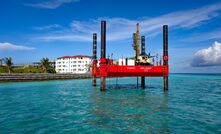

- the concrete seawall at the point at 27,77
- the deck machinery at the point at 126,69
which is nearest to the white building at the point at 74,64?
the concrete seawall at the point at 27,77

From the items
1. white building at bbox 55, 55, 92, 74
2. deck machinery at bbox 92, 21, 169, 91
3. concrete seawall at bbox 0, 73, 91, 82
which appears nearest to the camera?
deck machinery at bbox 92, 21, 169, 91

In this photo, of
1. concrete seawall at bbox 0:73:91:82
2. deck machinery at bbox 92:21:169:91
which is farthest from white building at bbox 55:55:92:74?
deck machinery at bbox 92:21:169:91

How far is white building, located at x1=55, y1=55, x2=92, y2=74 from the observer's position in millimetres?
166000

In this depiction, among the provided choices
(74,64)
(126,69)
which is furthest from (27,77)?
(74,64)

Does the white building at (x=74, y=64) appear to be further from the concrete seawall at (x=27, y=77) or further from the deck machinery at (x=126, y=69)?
the deck machinery at (x=126, y=69)

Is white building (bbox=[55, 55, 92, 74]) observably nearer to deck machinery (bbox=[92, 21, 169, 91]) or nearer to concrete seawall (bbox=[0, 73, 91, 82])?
concrete seawall (bbox=[0, 73, 91, 82])

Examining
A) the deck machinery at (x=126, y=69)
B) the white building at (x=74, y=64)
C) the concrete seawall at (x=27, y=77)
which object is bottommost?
the concrete seawall at (x=27, y=77)

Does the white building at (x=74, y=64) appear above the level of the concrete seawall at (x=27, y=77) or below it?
above

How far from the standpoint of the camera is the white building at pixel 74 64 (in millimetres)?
166000

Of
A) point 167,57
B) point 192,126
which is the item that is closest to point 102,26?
point 167,57

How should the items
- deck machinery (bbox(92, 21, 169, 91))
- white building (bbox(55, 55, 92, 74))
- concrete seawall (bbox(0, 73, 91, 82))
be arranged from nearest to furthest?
deck machinery (bbox(92, 21, 169, 91)) < concrete seawall (bbox(0, 73, 91, 82)) < white building (bbox(55, 55, 92, 74))

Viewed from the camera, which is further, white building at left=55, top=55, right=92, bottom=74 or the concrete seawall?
white building at left=55, top=55, right=92, bottom=74

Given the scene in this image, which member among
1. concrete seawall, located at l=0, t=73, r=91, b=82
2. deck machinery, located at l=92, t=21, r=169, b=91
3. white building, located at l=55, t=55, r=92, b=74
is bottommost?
concrete seawall, located at l=0, t=73, r=91, b=82

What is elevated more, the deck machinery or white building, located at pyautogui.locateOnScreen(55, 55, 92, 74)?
white building, located at pyautogui.locateOnScreen(55, 55, 92, 74)
